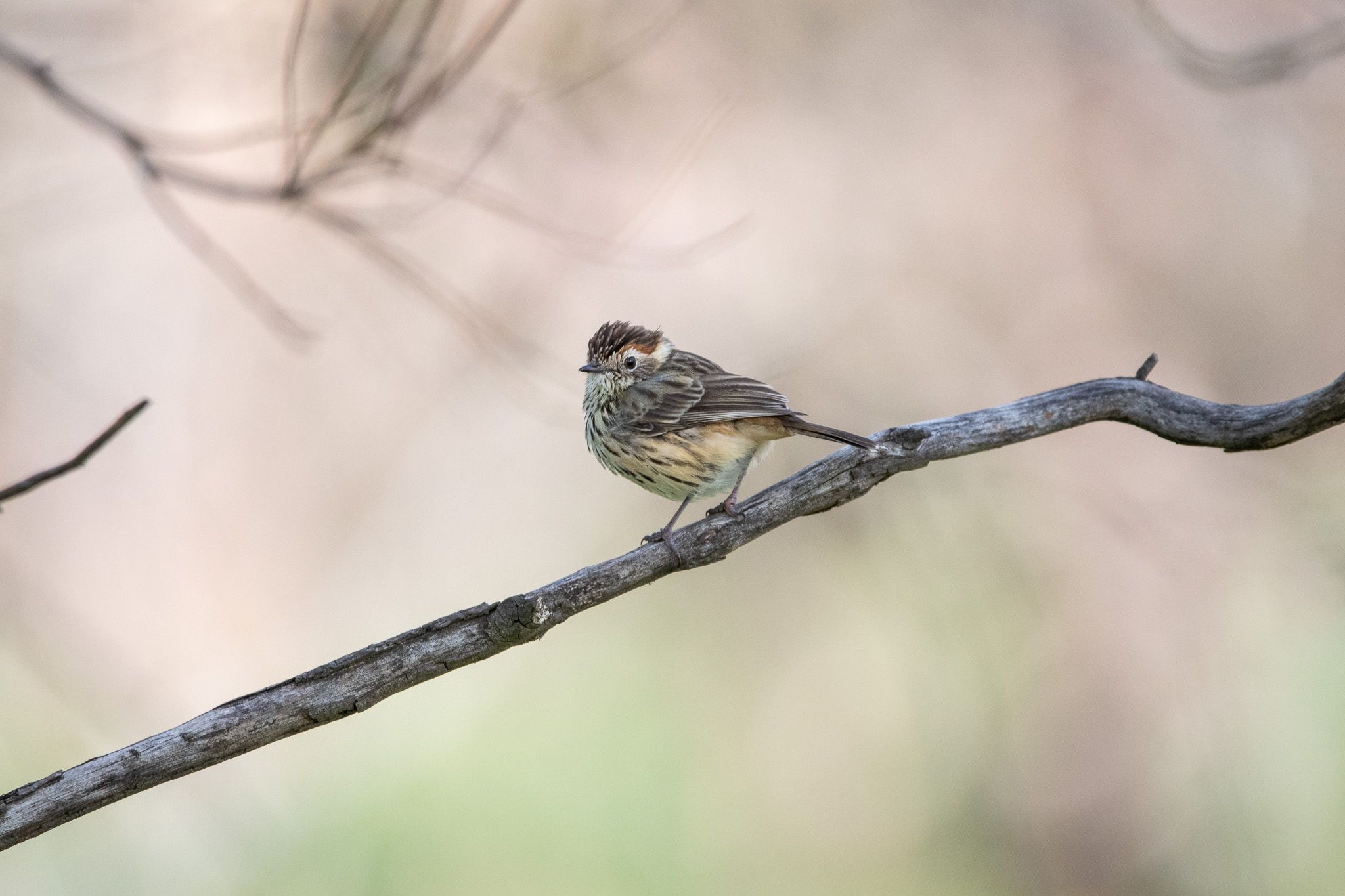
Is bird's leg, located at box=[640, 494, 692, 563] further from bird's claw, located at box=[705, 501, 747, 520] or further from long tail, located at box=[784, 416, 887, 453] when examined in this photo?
long tail, located at box=[784, 416, 887, 453]

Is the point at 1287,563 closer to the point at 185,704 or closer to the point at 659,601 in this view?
the point at 659,601

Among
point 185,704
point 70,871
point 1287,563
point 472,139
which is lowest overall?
point 70,871

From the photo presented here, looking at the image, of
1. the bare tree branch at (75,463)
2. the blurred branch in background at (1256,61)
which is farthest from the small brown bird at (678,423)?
the blurred branch in background at (1256,61)

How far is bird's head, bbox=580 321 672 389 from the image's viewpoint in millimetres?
4145

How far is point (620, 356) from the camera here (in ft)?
13.6

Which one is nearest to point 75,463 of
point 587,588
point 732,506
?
point 587,588

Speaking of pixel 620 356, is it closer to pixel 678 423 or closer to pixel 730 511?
pixel 678 423

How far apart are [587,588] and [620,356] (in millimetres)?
1581

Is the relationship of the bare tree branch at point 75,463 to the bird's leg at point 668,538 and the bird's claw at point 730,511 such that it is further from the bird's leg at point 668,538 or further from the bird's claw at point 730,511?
the bird's claw at point 730,511

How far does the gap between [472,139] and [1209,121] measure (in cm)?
484

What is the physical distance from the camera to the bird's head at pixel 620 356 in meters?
4.14

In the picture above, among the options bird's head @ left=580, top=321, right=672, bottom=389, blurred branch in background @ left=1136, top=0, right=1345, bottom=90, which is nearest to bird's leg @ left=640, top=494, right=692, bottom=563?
bird's head @ left=580, top=321, right=672, bottom=389

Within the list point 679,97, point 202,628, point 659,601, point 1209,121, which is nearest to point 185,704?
point 202,628

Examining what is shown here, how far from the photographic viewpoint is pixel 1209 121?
7.04m
